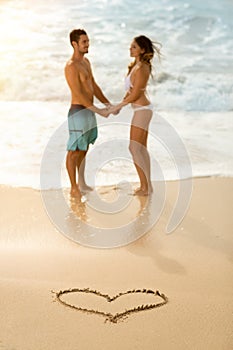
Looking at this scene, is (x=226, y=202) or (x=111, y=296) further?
(x=226, y=202)

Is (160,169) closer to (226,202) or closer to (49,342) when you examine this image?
(226,202)

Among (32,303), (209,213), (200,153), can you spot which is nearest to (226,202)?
(209,213)

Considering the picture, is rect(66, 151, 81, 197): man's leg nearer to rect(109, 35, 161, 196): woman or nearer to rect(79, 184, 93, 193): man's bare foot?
rect(79, 184, 93, 193): man's bare foot

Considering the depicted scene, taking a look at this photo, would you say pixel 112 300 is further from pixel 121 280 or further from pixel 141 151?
pixel 141 151

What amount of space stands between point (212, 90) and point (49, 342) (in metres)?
6.22

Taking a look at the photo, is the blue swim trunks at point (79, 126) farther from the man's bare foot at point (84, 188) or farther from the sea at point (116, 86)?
the sea at point (116, 86)

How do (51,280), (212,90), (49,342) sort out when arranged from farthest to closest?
(212,90)
(51,280)
(49,342)

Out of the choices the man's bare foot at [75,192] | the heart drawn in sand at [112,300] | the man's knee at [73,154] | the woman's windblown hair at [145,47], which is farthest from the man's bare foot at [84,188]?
the heart drawn in sand at [112,300]

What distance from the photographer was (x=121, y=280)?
2.96 metres

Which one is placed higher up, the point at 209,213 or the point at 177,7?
the point at 177,7

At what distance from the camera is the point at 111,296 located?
2672 millimetres

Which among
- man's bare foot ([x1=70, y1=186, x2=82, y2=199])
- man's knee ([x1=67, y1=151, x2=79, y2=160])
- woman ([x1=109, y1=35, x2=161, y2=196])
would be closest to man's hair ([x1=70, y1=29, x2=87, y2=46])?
woman ([x1=109, y1=35, x2=161, y2=196])

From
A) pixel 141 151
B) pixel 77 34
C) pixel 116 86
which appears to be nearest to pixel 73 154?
pixel 141 151

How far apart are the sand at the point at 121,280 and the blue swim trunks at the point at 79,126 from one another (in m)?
0.42
